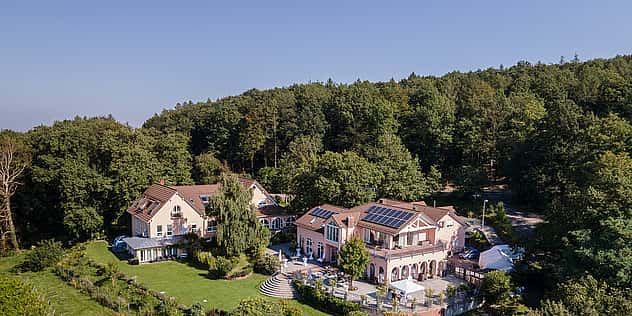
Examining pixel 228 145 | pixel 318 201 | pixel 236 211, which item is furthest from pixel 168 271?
pixel 228 145

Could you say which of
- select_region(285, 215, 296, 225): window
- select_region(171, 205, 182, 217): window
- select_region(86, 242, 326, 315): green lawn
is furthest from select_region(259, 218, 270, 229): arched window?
select_region(86, 242, 326, 315): green lawn

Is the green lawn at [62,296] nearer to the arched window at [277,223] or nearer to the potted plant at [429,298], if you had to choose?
the arched window at [277,223]

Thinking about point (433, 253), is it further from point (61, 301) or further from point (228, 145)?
point (228, 145)

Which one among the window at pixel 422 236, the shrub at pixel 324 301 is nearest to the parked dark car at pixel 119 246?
the shrub at pixel 324 301

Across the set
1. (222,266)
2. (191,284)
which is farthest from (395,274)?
(191,284)

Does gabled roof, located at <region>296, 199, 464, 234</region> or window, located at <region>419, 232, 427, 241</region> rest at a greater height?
gabled roof, located at <region>296, 199, 464, 234</region>

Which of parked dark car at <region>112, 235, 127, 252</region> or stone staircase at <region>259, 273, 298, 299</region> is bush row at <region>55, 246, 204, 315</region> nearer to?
parked dark car at <region>112, 235, 127, 252</region>

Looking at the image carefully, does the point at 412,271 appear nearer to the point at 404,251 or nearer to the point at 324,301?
the point at 404,251

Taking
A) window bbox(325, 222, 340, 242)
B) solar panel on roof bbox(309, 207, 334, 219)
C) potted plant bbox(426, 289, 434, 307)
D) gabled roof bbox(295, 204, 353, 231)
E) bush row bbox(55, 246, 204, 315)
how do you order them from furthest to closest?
solar panel on roof bbox(309, 207, 334, 219) → gabled roof bbox(295, 204, 353, 231) → window bbox(325, 222, 340, 242) → potted plant bbox(426, 289, 434, 307) → bush row bbox(55, 246, 204, 315)
